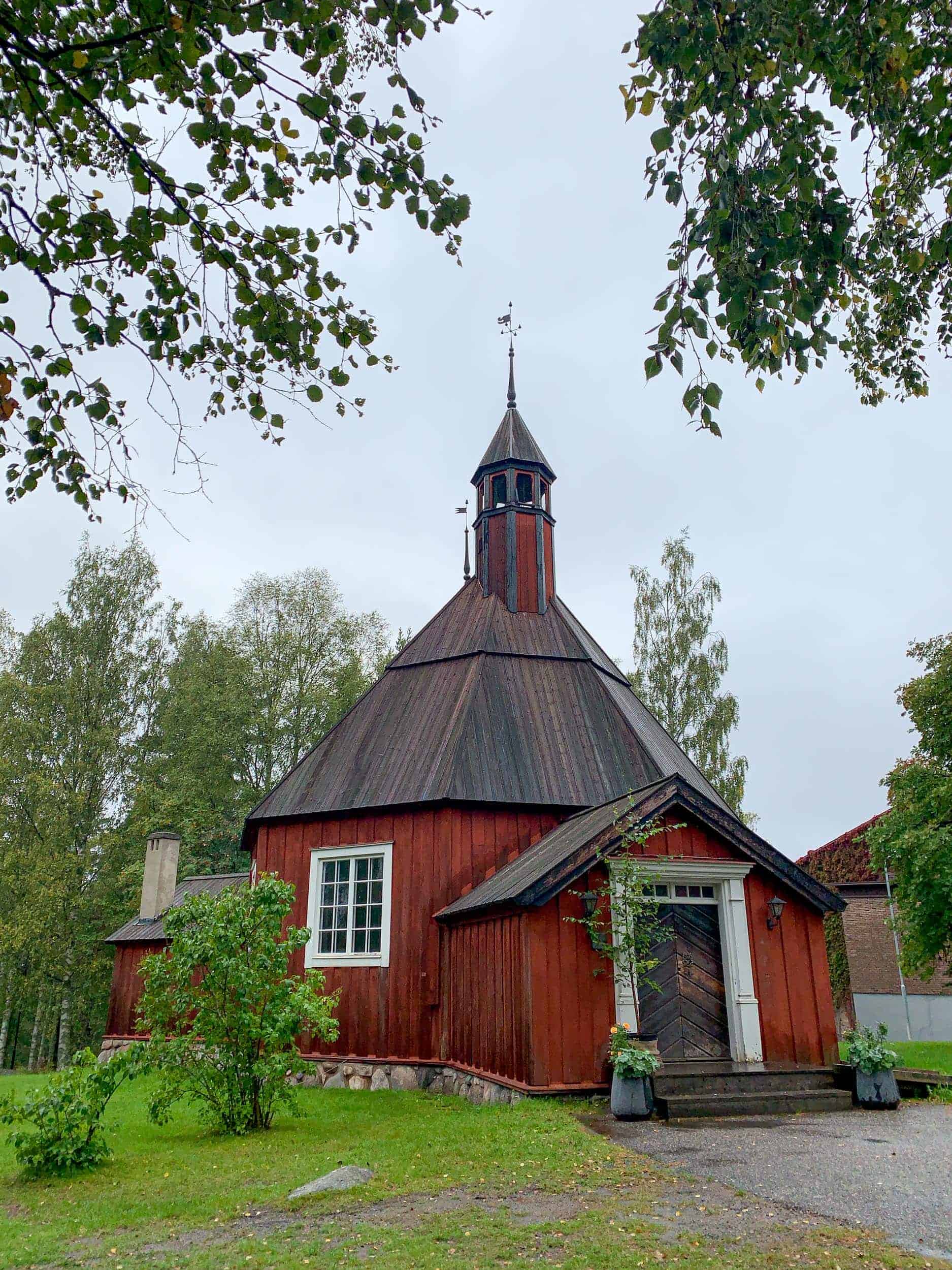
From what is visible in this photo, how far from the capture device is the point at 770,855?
11.2m

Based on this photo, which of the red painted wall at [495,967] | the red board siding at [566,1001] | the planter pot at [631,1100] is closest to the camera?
the planter pot at [631,1100]

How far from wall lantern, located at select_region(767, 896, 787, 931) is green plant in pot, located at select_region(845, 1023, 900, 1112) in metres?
1.65

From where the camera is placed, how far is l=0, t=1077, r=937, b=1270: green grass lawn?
5078 mm

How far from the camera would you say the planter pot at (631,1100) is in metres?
9.02

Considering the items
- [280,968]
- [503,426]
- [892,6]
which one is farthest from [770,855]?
[503,426]

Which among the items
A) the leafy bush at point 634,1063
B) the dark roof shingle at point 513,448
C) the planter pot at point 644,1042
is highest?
the dark roof shingle at point 513,448

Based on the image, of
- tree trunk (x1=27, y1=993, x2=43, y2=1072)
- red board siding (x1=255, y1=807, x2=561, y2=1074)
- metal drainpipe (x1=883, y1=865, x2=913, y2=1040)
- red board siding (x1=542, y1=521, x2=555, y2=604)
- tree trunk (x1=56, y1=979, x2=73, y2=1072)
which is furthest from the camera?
tree trunk (x1=27, y1=993, x2=43, y2=1072)

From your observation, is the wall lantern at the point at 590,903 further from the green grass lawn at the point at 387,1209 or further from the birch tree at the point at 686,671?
the birch tree at the point at 686,671

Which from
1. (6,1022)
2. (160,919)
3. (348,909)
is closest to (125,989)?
(160,919)

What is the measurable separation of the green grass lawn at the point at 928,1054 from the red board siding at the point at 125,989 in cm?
1386

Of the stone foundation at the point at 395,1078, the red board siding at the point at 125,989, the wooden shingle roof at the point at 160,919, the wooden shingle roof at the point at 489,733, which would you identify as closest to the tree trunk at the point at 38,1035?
the red board siding at the point at 125,989

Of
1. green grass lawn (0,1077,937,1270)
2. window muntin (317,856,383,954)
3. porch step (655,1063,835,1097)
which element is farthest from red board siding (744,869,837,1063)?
window muntin (317,856,383,954)

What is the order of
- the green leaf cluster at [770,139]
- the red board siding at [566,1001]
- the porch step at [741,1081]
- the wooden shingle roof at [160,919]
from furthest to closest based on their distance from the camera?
the wooden shingle roof at [160,919] → the red board siding at [566,1001] → the porch step at [741,1081] → the green leaf cluster at [770,139]

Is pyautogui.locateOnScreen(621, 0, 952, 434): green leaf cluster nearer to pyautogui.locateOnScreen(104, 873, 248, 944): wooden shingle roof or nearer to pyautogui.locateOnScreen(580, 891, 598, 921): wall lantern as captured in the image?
pyautogui.locateOnScreen(580, 891, 598, 921): wall lantern
